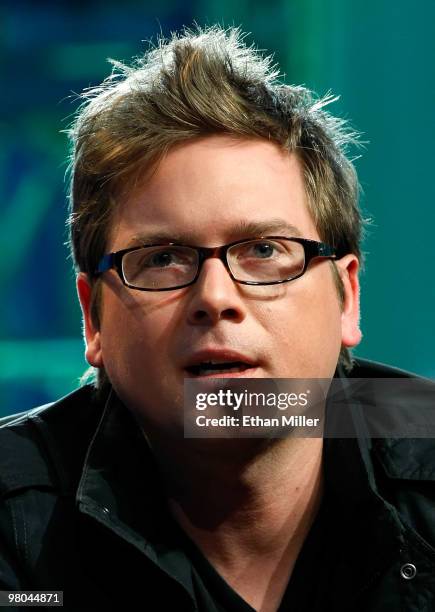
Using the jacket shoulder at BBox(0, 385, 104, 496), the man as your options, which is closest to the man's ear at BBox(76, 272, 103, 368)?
the man

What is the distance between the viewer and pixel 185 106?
1873 mm

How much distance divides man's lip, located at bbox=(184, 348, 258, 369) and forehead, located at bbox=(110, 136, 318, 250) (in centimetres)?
23

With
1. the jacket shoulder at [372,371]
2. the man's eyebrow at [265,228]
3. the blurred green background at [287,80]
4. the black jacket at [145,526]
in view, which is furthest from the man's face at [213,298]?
the blurred green background at [287,80]

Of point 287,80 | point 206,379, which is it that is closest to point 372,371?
point 206,379

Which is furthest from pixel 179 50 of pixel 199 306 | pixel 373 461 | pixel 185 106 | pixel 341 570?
pixel 341 570

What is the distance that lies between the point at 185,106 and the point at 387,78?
1.54 metres

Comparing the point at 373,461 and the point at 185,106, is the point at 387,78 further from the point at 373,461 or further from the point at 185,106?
the point at 373,461

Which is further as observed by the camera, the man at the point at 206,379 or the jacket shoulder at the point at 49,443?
the jacket shoulder at the point at 49,443

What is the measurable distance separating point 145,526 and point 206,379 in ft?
1.14

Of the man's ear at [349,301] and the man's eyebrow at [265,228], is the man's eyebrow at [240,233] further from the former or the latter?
the man's ear at [349,301]

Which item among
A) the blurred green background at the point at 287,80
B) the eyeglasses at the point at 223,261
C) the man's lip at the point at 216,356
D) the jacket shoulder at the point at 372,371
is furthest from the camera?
the blurred green background at the point at 287,80

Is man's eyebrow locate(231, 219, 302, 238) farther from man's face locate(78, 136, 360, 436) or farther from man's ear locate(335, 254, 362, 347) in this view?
man's ear locate(335, 254, 362, 347)

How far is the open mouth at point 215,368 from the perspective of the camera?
1.62 metres

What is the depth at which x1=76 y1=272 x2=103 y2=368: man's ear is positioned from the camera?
77.0 inches
